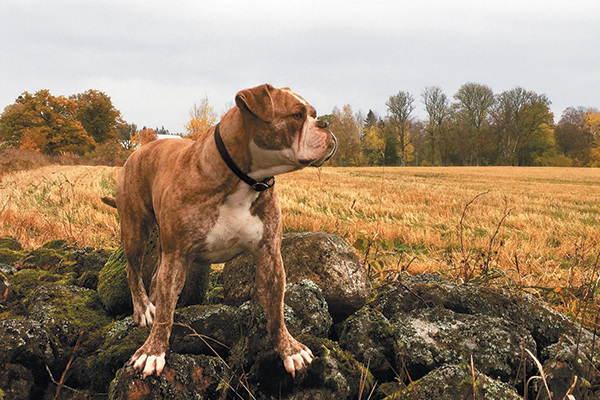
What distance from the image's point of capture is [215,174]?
2457 mm

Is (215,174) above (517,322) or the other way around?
above

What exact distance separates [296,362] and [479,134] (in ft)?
245

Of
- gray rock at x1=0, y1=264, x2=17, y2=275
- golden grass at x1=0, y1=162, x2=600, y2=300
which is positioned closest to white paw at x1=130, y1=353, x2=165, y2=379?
gray rock at x1=0, y1=264, x2=17, y2=275

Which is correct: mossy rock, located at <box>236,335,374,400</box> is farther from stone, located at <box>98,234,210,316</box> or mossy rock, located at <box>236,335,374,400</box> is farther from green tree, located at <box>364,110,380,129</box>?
green tree, located at <box>364,110,380,129</box>

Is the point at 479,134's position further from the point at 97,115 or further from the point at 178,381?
the point at 178,381

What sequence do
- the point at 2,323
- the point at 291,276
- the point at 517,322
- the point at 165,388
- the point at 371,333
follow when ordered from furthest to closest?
the point at 291,276 → the point at 517,322 → the point at 371,333 → the point at 2,323 → the point at 165,388

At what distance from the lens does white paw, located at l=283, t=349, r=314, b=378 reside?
8.10 ft

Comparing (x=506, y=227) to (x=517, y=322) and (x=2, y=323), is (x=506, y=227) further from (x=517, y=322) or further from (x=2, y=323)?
(x=2, y=323)

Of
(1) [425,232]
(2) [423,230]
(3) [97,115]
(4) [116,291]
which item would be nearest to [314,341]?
(4) [116,291]

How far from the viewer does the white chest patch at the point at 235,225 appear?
8.13ft

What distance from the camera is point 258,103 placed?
229 cm

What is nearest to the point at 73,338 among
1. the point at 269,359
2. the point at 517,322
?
the point at 269,359

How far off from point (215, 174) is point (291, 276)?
1.46 metres

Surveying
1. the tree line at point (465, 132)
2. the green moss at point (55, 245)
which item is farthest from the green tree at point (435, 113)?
the green moss at point (55, 245)
